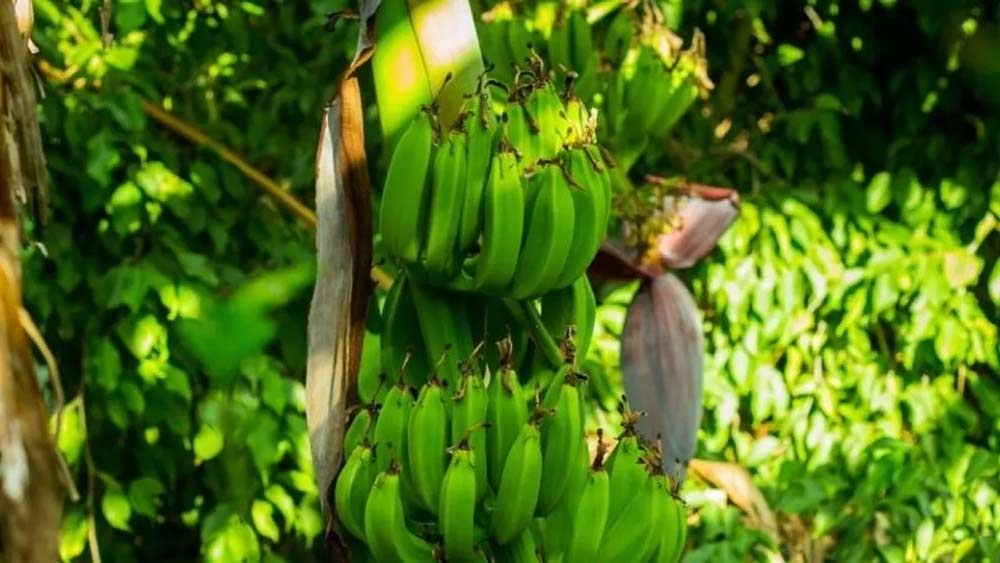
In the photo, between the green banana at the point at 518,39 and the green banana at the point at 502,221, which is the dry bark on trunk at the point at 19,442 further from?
the green banana at the point at 518,39

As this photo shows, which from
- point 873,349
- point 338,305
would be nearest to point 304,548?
point 873,349

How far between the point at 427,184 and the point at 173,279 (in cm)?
104

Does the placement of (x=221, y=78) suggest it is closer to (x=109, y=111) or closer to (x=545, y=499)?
(x=109, y=111)

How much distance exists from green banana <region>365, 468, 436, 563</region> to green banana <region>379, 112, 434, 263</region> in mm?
155

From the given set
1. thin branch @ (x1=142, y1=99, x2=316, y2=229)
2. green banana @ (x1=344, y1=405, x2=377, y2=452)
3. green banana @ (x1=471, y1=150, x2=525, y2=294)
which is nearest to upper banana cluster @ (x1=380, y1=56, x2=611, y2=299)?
green banana @ (x1=471, y1=150, x2=525, y2=294)

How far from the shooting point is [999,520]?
2418mm

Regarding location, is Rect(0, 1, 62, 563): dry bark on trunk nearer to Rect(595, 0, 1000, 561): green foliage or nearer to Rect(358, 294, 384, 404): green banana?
Rect(358, 294, 384, 404): green banana

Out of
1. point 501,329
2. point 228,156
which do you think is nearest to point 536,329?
point 501,329

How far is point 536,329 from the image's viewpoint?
1210 mm

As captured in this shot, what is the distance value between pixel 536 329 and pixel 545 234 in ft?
0.29

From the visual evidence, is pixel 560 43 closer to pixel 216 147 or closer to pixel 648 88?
pixel 648 88

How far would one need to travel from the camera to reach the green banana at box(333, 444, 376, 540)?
3.80 feet

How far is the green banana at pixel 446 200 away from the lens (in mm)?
1141

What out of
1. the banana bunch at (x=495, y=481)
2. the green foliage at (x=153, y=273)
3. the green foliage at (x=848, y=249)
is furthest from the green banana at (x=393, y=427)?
the green foliage at (x=848, y=249)
